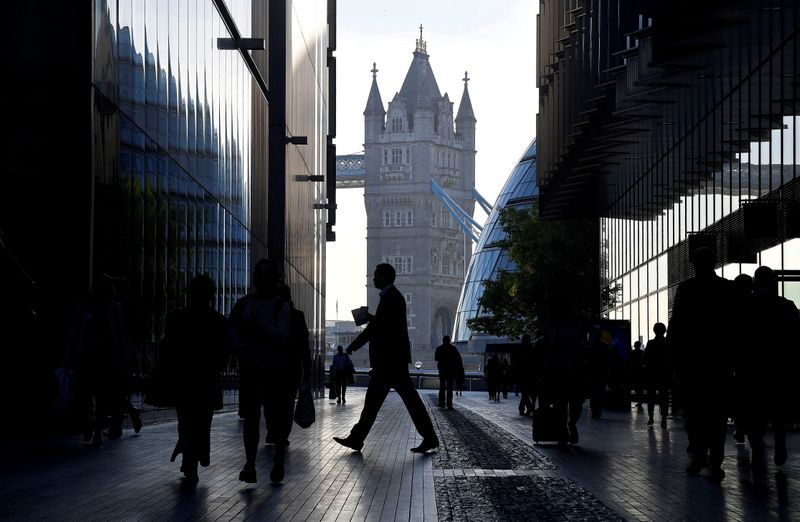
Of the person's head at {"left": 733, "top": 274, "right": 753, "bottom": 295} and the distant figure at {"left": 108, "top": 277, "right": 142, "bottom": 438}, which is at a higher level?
the person's head at {"left": 733, "top": 274, "right": 753, "bottom": 295}

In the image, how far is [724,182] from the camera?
26109 mm

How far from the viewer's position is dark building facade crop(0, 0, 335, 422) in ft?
49.8

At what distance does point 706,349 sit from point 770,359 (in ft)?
4.64

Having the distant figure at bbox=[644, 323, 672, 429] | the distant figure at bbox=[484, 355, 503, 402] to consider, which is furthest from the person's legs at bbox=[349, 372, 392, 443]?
the distant figure at bbox=[484, 355, 503, 402]

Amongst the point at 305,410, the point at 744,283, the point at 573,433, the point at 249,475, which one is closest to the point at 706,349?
the point at 744,283

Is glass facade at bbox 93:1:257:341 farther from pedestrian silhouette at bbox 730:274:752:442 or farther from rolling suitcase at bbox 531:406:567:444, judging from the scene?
pedestrian silhouette at bbox 730:274:752:442

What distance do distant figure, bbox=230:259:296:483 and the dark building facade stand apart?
5027 millimetres

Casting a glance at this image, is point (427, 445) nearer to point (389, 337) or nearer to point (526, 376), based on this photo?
point (389, 337)

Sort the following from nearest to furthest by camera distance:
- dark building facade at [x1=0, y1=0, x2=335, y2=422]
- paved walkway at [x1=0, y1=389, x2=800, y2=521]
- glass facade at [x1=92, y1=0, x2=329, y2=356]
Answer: paved walkway at [x1=0, y1=389, x2=800, y2=521] → dark building facade at [x1=0, y1=0, x2=335, y2=422] → glass facade at [x1=92, y1=0, x2=329, y2=356]

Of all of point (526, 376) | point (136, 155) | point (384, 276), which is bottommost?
point (526, 376)

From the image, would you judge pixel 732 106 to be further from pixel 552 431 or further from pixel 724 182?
pixel 552 431

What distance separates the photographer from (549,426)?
14430 mm

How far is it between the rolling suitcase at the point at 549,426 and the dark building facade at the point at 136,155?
4281 millimetres

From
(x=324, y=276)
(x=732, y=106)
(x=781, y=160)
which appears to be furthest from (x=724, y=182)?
(x=324, y=276)
